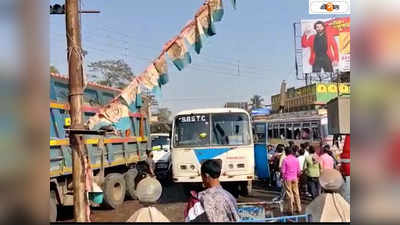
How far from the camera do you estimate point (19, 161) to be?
270 centimetres

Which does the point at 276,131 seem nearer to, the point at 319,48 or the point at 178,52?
the point at 319,48

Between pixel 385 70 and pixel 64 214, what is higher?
pixel 385 70

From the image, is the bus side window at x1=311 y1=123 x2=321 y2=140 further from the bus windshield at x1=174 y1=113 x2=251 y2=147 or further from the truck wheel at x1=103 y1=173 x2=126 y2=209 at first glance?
the truck wheel at x1=103 y1=173 x2=126 y2=209

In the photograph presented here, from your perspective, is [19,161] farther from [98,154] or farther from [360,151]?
[98,154]

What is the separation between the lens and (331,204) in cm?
364

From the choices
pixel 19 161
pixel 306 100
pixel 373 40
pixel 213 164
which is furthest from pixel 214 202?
pixel 306 100

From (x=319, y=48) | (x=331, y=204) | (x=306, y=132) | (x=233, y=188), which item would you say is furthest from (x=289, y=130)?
(x=331, y=204)

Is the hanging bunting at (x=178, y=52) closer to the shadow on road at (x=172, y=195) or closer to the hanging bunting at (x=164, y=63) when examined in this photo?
the hanging bunting at (x=164, y=63)

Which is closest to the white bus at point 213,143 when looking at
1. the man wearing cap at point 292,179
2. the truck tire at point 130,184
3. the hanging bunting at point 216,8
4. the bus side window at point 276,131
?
the truck tire at point 130,184

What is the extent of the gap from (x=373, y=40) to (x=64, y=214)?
6.65 metres

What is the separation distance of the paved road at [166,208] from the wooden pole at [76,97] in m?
3.54

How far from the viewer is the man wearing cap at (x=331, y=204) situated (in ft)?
11.6

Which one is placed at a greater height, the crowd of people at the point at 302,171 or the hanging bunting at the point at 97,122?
the hanging bunting at the point at 97,122

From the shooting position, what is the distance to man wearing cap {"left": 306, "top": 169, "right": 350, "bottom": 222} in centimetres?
355
